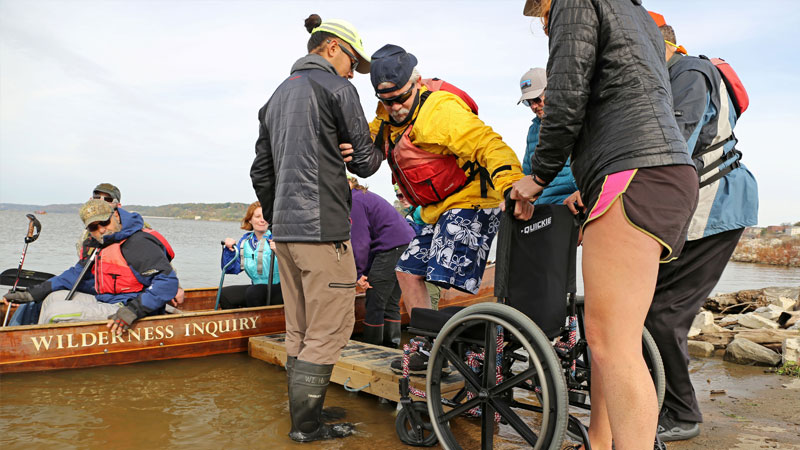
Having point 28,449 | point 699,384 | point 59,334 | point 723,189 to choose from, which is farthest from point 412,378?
point 59,334

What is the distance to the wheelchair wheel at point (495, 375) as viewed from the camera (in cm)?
208

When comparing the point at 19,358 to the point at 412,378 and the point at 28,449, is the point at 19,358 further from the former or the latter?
the point at 412,378

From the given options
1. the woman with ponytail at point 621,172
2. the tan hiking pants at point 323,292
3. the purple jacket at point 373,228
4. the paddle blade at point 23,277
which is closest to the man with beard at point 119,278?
the paddle blade at point 23,277

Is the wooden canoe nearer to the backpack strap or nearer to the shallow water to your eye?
the shallow water

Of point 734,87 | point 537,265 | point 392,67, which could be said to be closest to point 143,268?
point 392,67

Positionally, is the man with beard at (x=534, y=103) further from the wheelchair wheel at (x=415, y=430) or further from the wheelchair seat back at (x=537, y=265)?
the wheelchair wheel at (x=415, y=430)

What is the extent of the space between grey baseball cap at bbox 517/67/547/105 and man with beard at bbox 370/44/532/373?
2.49 feet

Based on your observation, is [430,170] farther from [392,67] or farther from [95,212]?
[95,212]

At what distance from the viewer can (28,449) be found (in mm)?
3111

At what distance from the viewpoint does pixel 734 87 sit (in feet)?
9.56

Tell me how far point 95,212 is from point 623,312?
4818mm

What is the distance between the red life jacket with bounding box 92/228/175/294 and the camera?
507 cm

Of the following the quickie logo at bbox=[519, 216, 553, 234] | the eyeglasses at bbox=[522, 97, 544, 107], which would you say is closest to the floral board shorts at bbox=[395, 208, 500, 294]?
the quickie logo at bbox=[519, 216, 553, 234]

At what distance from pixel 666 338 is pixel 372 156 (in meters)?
1.98
